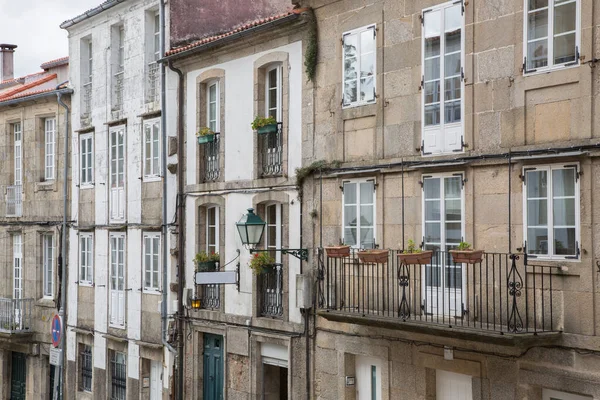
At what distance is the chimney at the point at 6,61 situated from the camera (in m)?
37.3

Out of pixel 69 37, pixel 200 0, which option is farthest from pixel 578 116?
pixel 69 37

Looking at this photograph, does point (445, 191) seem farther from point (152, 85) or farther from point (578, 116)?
point (152, 85)

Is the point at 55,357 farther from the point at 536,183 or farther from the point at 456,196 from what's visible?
the point at 536,183

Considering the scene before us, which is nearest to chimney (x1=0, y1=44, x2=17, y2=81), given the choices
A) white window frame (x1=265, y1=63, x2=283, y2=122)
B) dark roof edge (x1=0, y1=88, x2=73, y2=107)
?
dark roof edge (x1=0, y1=88, x2=73, y2=107)

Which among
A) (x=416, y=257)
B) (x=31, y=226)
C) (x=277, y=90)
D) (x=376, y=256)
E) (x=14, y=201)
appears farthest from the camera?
(x=14, y=201)

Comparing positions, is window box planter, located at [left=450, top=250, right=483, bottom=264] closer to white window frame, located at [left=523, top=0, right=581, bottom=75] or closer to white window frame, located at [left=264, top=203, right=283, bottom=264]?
white window frame, located at [left=523, top=0, right=581, bottom=75]

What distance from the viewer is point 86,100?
1003 inches

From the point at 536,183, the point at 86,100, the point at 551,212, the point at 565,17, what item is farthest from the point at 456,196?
the point at 86,100

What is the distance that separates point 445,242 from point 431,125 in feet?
5.70

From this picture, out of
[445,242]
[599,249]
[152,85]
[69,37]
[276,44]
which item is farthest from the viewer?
[69,37]

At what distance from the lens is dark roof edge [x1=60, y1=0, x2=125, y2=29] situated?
934 inches

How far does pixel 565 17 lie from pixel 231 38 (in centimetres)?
797

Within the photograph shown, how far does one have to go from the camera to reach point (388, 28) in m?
15.7

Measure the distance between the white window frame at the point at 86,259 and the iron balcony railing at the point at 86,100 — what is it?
3046mm
